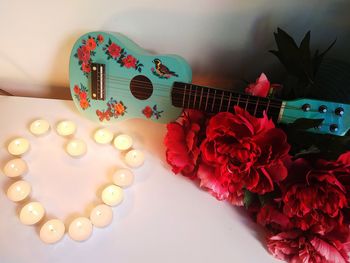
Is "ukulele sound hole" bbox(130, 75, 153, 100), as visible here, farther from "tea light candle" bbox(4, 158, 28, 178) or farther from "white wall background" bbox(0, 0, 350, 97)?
"tea light candle" bbox(4, 158, 28, 178)

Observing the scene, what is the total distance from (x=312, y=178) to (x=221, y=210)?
196mm

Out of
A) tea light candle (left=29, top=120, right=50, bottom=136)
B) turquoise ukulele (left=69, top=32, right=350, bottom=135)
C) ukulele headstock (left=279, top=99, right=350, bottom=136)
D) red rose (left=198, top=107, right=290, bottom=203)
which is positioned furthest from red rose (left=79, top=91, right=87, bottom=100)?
ukulele headstock (left=279, top=99, right=350, bottom=136)

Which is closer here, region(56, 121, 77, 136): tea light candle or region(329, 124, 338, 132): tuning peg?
region(329, 124, 338, 132): tuning peg

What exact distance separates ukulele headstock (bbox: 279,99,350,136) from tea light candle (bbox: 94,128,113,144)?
0.39 meters

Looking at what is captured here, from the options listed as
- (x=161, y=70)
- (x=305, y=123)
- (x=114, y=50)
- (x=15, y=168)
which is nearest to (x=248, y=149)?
(x=305, y=123)

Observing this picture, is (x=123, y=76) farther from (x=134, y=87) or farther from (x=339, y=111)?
(x=339, y=111)

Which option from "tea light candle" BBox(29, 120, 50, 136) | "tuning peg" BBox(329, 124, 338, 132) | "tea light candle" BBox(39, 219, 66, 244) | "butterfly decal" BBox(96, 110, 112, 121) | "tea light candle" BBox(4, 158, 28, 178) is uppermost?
"tuning peg" BBox(329, 124, 338, 132)

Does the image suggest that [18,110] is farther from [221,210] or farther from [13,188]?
[221,210]

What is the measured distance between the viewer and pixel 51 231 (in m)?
0.56

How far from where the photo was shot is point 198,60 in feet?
2.52

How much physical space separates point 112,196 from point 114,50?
0.32 metres

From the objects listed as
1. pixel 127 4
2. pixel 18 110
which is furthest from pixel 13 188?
pixel 127 4

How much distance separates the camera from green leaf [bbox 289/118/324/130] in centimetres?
53

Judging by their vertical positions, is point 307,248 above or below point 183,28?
below
